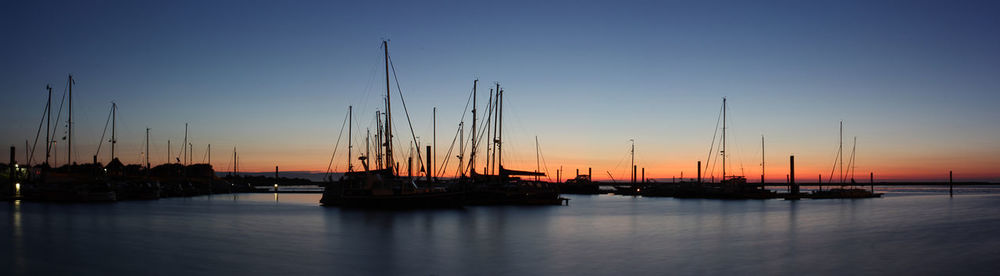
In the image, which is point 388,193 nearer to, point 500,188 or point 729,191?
Answer: point 500,188

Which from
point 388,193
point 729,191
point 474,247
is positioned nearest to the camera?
point 474,247

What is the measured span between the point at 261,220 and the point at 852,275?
2974 cm

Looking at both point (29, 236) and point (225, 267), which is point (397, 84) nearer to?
point (29, 236)

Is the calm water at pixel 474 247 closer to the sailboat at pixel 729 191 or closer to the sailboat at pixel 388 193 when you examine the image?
the sailboat at pixel 388 193

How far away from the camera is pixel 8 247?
20.9 metres

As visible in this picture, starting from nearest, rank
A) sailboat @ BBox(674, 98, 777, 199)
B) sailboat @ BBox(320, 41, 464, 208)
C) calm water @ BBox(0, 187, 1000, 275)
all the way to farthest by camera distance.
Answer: calm water @ BBox(0, 187, 1000, 275) < sailboat @ BBox(320, 41, 464, 208) < sailboat @ BBox(674, 98, 777, 199)

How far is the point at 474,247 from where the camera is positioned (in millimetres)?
23016

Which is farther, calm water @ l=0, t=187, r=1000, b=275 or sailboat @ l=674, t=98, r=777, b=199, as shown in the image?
sailboat @ l=674, t=98, r=777, b=199

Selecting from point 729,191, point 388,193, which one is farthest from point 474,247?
point 729,191

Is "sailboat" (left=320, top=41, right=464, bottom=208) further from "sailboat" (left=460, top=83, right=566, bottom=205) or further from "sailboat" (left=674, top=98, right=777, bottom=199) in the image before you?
"sailboat" (left=674, top=98, right=777, bottom=199)

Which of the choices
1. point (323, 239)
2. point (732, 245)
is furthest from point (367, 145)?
point (732, 245)

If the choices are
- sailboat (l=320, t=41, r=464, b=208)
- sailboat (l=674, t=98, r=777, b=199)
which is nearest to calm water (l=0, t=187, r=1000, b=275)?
sailboat (l=320, t=41, r=464, b=208)

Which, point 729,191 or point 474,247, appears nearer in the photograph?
point 474,247

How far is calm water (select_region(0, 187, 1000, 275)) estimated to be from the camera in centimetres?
1797
